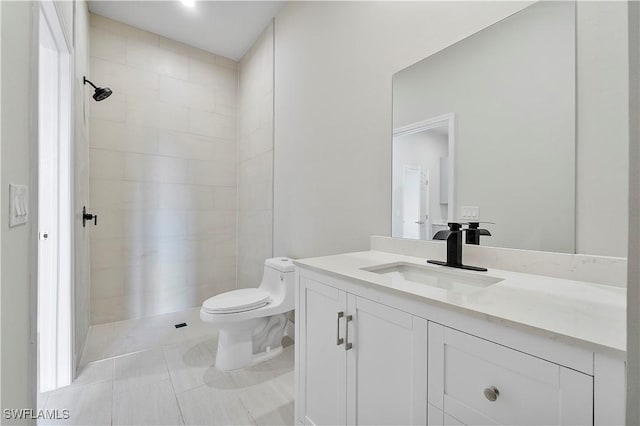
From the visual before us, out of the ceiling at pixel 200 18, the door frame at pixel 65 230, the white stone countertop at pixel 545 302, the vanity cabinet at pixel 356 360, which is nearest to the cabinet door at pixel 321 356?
the vanity cabinet at pixel 356 360

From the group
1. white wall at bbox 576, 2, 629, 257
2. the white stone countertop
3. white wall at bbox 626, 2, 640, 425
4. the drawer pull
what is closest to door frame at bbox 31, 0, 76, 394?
the white stone countertop

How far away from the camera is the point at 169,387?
67.2 inches

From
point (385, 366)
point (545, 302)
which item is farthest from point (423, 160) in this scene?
point (385, 366)

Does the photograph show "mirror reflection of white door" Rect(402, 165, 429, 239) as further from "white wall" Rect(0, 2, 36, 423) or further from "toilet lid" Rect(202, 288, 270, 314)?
"white wall" Rect(0, 2, 36, 423)

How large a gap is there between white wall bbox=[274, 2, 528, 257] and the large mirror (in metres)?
0.10

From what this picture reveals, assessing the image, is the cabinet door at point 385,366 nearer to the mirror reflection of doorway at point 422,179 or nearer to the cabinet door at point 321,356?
the cabinet door at point 321,356

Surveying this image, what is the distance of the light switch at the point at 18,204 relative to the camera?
762mm

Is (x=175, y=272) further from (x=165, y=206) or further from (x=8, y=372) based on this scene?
(x=8, y=372)

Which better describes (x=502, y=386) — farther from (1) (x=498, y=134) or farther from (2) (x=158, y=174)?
(2) (x=158, y=174)

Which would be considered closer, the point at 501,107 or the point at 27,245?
the point at 27,245

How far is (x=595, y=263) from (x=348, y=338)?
837 millimetres

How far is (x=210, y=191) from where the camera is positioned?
317cm

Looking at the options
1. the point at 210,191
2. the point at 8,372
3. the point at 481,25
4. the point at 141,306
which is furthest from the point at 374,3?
the point at 141,306

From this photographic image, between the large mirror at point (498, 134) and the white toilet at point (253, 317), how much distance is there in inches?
38.3
